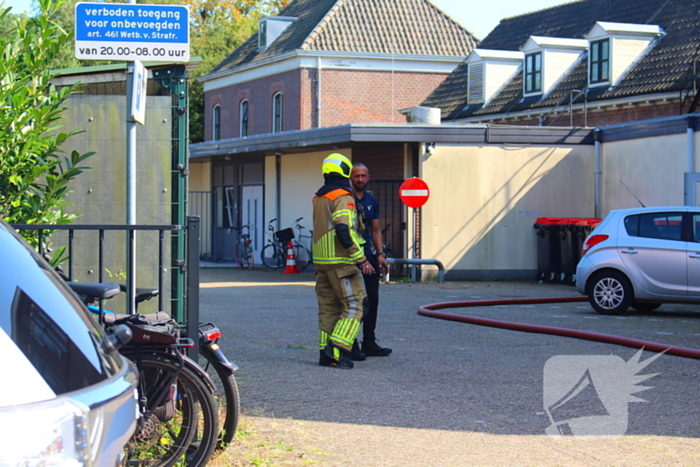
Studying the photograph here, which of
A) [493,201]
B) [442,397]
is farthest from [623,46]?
[442,397]

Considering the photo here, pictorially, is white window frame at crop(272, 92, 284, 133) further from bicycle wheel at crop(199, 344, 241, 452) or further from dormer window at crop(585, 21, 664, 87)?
bicycle wheel at crop(199, 344, 241, 452)

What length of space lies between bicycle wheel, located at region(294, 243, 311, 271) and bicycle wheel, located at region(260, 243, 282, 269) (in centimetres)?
55

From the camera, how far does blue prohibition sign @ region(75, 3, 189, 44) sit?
5.67 m

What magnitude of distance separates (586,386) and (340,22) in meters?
31.4

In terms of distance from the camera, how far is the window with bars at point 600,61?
2538cm

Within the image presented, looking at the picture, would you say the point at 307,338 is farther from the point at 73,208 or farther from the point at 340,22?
the point at 340,22

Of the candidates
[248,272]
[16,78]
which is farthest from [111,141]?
[248,272]

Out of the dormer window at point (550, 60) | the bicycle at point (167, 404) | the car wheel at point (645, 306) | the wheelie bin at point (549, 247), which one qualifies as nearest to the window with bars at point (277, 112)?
the dormer window at point (550, 60)

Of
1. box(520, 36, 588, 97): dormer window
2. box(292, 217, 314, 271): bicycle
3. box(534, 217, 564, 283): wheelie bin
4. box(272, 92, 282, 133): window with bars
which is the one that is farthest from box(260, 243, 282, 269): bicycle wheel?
box(272, 92, 282, 133): window with bars

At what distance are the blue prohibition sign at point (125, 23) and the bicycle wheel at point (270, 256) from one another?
18.3 m

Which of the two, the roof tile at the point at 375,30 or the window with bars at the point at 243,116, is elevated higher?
the roof tile at the point at 375,30

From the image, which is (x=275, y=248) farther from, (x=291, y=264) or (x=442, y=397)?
(x=442, y=397)

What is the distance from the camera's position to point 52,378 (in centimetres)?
215

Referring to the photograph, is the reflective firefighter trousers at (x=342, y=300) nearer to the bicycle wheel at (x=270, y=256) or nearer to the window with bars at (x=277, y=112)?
the bicycle wheel at (x=270, y=256)
